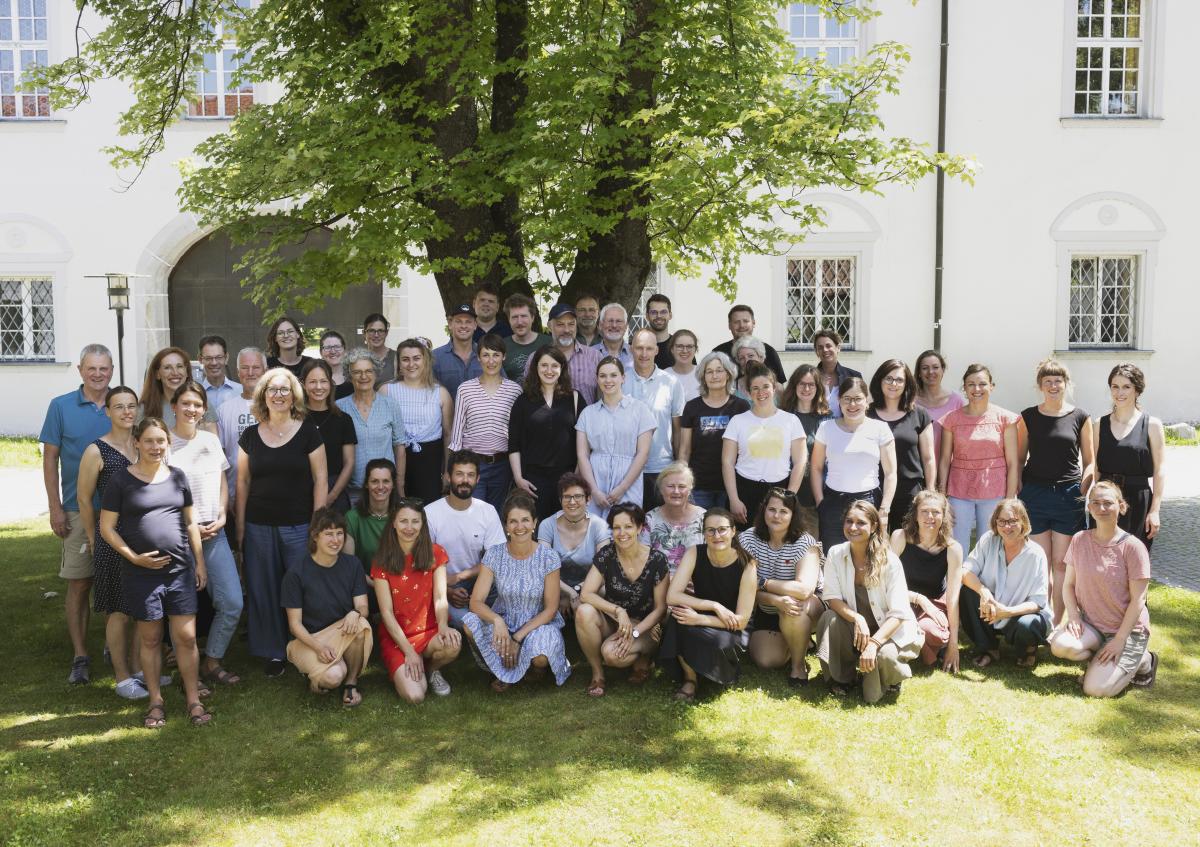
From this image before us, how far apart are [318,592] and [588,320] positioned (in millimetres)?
2926

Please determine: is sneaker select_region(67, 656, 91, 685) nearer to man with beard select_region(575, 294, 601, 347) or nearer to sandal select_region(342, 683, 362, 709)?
sandal select_region(342, 683, 362, 709)

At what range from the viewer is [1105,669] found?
5.89 meters

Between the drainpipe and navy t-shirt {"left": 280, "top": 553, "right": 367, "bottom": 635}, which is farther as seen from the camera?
the drainpipe

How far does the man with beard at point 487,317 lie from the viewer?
8.02 metres

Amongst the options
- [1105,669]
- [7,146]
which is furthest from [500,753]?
[7,146]

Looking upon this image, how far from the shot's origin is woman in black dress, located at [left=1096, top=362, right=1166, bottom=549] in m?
6.80

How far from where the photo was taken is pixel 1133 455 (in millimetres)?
6816

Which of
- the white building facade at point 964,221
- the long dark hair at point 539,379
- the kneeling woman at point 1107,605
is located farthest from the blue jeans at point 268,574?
the white building facade at point 964,221

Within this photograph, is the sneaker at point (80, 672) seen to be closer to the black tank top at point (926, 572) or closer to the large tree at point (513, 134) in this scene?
the large tree at point (513, 134)

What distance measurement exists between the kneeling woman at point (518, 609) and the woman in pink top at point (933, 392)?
2779 mm

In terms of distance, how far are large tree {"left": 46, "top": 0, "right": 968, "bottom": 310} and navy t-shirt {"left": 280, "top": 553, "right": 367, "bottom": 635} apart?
2.87 m

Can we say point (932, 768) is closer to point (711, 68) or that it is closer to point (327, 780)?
point (327, 780)

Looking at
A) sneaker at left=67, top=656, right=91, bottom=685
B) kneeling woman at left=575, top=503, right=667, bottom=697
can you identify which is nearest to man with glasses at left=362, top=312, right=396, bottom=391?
kneeling woman at left=575, top=503, right=667, bottom=697

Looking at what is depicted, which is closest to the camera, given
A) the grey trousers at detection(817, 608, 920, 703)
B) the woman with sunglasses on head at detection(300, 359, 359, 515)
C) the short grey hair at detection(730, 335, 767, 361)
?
the grey trousers at detection(817, 608, 920, 703)
